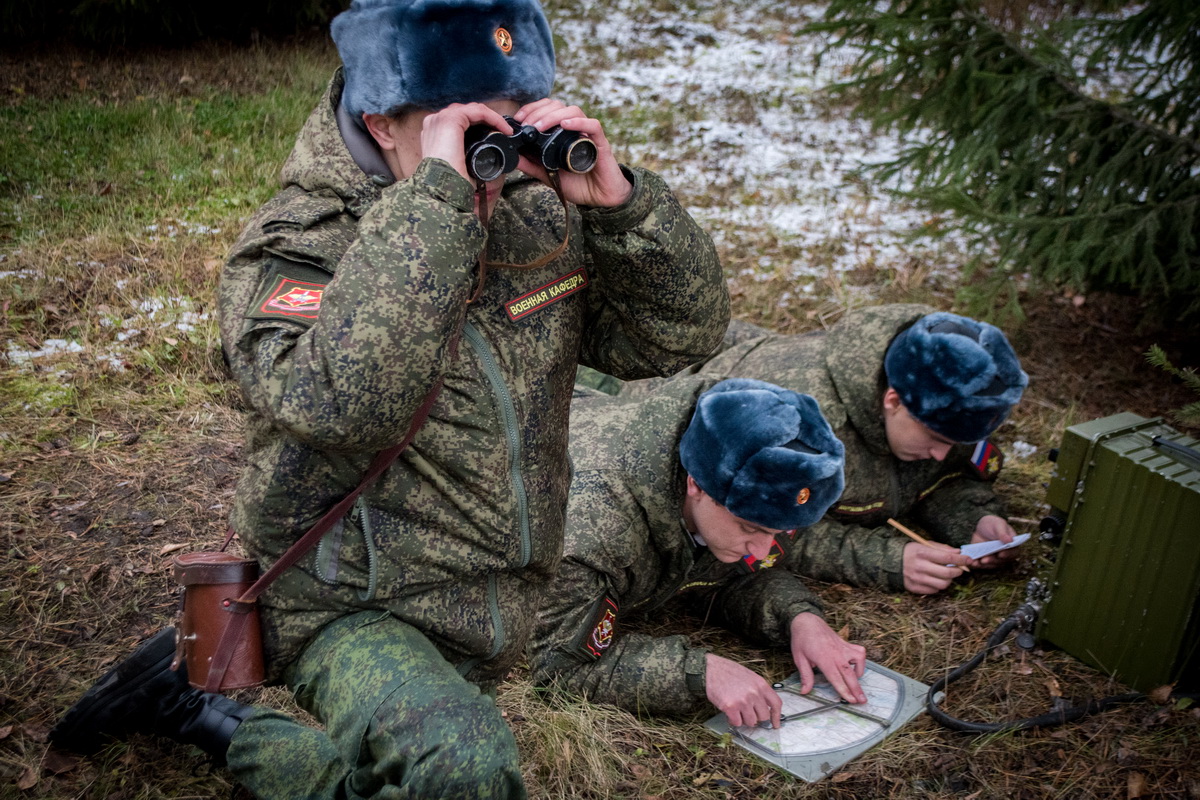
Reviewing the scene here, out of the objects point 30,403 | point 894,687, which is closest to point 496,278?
point 894,687

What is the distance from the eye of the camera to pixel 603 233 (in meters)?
1.75

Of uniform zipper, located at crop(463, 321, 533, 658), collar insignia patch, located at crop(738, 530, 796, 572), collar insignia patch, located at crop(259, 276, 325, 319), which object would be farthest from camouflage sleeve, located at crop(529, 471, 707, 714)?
collar insignia patch, located at crop(259, 276, 325, 319)

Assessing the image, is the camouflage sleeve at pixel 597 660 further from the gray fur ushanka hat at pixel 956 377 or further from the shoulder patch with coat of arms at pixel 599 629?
the gray fur ushanka hat at pixel 956 377

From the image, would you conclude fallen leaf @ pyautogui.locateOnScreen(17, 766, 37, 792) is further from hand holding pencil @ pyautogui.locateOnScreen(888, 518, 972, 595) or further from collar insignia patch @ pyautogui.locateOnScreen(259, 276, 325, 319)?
hand holding pencil @ pyautogui.locateOnScreen(888, 518, 972, 595)

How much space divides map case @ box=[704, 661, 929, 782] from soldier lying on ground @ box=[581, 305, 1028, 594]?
0.59 m

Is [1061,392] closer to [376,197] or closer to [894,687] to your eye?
[894,687]

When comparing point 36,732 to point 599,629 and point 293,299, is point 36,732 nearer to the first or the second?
point 599,629

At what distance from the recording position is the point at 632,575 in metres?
2.79

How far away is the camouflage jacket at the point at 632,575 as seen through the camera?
2619mm

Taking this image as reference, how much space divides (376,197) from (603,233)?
432 mm

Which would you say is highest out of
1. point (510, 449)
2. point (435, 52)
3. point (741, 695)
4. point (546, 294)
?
point (435, 52)

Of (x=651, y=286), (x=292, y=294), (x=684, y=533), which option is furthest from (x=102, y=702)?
(x=651, y=286)

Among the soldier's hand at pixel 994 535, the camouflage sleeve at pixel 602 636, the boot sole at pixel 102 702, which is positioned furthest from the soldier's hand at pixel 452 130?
the soldier's hand at pixel 994 535

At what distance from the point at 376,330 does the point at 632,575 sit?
1.59 meters
